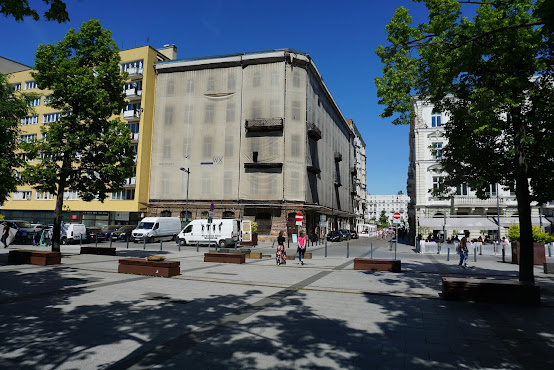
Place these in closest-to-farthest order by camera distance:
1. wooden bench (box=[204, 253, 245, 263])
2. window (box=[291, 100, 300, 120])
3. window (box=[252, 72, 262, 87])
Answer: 1. wooden bench (box=[204, 253, 245, 263])
2. window (box=[291, 100, 300, 120])
3. window (box=[252, 72, 262, 87])

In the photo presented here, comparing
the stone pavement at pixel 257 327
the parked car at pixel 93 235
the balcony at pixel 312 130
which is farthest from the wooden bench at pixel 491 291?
the balcony at pixel 312 130

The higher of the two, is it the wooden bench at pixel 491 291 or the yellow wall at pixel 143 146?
the yellow wall at pixel 143 146

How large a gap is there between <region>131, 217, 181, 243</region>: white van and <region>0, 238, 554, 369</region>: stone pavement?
2165 centimetres

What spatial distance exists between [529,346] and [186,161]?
43110mm

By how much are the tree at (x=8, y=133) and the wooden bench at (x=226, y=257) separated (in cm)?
921

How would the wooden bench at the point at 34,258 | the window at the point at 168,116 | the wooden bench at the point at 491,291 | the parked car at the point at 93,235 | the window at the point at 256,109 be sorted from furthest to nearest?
1. the window at the point at 168,116
2. the window at the point at 256,109
3. the parked car at the point at 93,235
4. the wooden bench at the point at 34,258
5. the wooden bench at the point at 491,291

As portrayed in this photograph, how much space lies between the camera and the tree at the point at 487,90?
9547 mm

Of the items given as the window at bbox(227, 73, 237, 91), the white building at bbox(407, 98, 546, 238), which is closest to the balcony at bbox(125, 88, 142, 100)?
the window at bbox(227, 73, 237, 91)

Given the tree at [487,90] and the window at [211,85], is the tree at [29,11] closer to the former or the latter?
the tree at [487,90]

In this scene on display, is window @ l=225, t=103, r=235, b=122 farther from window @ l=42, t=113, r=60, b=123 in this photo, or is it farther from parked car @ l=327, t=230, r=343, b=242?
window @ l=42, t=113, r=60, b=123

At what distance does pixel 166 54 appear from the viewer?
177ft

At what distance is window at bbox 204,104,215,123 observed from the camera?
45.9 meters

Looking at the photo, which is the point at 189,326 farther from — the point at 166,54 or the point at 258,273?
the point at 166,54

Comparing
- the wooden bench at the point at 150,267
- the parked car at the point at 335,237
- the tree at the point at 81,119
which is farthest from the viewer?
the parked car at the point at 335,237
